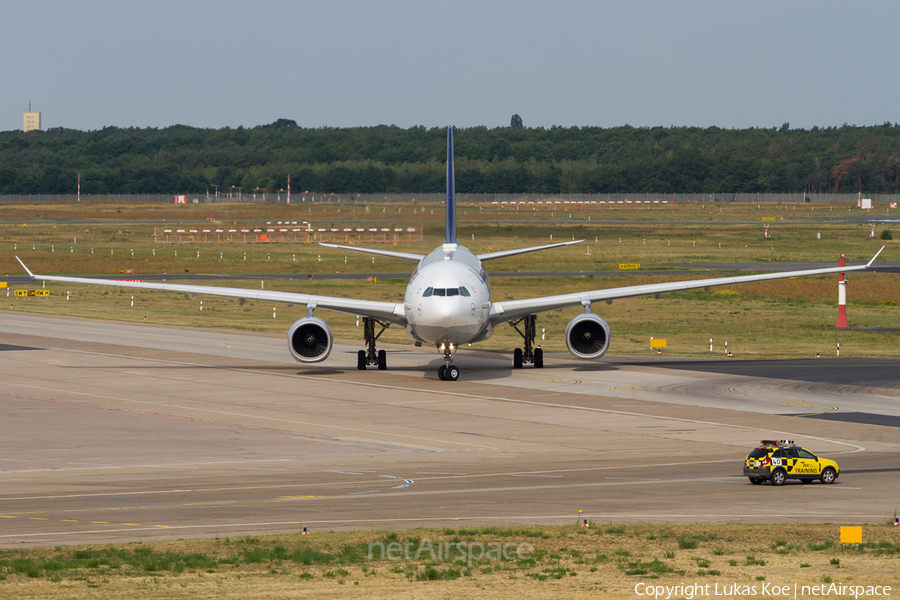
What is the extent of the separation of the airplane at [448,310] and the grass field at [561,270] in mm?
9878

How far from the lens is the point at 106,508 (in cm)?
2466

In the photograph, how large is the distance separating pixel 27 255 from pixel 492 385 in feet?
277

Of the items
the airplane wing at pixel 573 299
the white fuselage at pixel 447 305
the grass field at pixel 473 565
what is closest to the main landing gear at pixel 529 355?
the airplane wing at pixel 573 299

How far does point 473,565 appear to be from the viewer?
19.5 m

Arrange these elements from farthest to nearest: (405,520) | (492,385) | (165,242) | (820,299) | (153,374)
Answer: (165,242)
(820,299)
(153,374)
(492,385)
(405,520)

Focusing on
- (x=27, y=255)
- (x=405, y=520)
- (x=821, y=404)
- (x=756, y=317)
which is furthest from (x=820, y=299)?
(x=27, y=255)

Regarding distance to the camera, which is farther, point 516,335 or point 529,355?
point 516,335

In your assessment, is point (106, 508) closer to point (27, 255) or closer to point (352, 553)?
point (352, 553)

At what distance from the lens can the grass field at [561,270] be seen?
65.9m

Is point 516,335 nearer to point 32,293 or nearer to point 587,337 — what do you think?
point 587,337

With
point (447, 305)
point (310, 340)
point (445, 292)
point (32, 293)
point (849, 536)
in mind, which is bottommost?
point (849, 536)

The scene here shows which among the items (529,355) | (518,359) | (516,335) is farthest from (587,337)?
(516,335)

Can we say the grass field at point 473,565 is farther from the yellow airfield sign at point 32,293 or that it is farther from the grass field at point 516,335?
the yellow airfield sign at point 32,293

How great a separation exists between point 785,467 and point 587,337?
69.4ft
